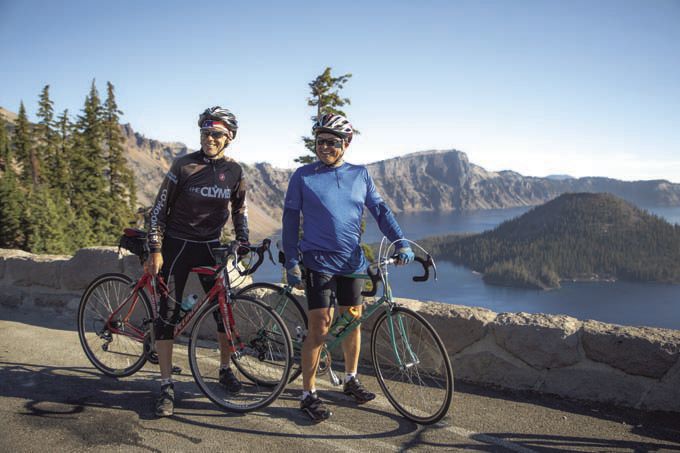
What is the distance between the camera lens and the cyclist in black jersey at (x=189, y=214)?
4.20 m

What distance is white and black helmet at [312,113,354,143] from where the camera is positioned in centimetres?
404

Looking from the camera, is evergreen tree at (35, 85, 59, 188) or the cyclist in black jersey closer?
the cyclist in black jersey

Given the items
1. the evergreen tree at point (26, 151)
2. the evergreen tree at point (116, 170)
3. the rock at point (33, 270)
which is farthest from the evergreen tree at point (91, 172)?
the rock at point (33, 270)

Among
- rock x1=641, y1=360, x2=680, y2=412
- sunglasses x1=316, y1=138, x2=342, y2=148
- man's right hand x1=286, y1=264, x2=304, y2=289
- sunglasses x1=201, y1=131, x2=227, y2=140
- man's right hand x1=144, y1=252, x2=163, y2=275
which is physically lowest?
rock x1=641, y1=360, x2=680, y2=412

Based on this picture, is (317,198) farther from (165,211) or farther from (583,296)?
(583,296)

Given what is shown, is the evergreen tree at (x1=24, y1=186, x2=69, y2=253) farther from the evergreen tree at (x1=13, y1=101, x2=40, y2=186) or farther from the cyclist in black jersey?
the cyclist in black jersey

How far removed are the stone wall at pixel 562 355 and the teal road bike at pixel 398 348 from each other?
0.51 metres

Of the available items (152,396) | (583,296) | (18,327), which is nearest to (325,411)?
(152,396)

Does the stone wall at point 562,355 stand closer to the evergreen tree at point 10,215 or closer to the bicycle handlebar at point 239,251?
the bicycle handlebar at point 239,251

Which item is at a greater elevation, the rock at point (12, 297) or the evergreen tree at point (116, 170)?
the evergreen tree at point (116, 170)

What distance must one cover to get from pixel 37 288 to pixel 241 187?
187 inches

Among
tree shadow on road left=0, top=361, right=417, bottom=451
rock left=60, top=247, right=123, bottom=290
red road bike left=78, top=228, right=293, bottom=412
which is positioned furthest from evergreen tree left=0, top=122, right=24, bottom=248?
tree shadow on road left=0, top=361, right=417, bottom=451

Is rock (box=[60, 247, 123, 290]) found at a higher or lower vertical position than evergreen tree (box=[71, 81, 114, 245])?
lower

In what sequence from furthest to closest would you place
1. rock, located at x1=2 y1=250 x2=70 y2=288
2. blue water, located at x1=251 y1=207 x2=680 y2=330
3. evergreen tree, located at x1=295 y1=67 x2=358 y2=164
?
blue water, located at x1=251 y1=207 x2=680 y2=330
evergreen tree, located at x1=295 y1=67 x2=358 y2=164
rock, located at x1=2 y1=250 x2=70 y2=288
